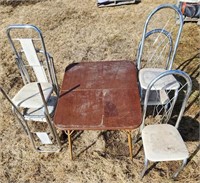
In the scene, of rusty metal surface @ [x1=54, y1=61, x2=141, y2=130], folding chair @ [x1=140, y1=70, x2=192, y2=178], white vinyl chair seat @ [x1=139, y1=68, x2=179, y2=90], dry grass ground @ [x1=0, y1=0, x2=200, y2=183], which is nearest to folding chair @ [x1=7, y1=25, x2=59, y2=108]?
rusty metal surface @ [x1=54, y1=61, x2=141, y2=130]

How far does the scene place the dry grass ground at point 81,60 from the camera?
10.4 ft

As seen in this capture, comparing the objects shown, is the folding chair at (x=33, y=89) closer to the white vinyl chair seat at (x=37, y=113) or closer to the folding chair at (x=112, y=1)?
the white vinyl chair seat at (x=37, y=113)

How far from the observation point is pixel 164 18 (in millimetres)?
5969

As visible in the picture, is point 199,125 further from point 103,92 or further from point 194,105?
point 103,92

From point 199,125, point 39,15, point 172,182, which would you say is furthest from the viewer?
point 39,15

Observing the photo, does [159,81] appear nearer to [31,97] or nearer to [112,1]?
[31,97]

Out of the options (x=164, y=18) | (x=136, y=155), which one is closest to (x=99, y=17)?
(x=164, y=18)

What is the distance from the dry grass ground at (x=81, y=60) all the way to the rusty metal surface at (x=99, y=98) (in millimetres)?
862

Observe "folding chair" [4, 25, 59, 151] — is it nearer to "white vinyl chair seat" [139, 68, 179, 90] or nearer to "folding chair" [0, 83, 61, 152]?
"folding chair" [0, 83, 61, 152]

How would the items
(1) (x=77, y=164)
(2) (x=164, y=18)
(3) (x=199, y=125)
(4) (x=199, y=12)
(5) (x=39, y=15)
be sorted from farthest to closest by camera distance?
(5) (x=39, y=15)
(2) (x=164, y=18)
(4) (x=199, y=12)
(3) (x=199, y=125)
(1) (x=77, y=164)

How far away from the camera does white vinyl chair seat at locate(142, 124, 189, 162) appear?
2.53 meters

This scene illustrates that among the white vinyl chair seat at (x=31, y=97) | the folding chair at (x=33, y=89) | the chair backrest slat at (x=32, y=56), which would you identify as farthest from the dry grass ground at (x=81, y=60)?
the chair backrest slat at (x=32, y=56)

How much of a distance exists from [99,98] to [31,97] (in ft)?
3.10

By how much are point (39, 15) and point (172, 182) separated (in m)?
5.54
